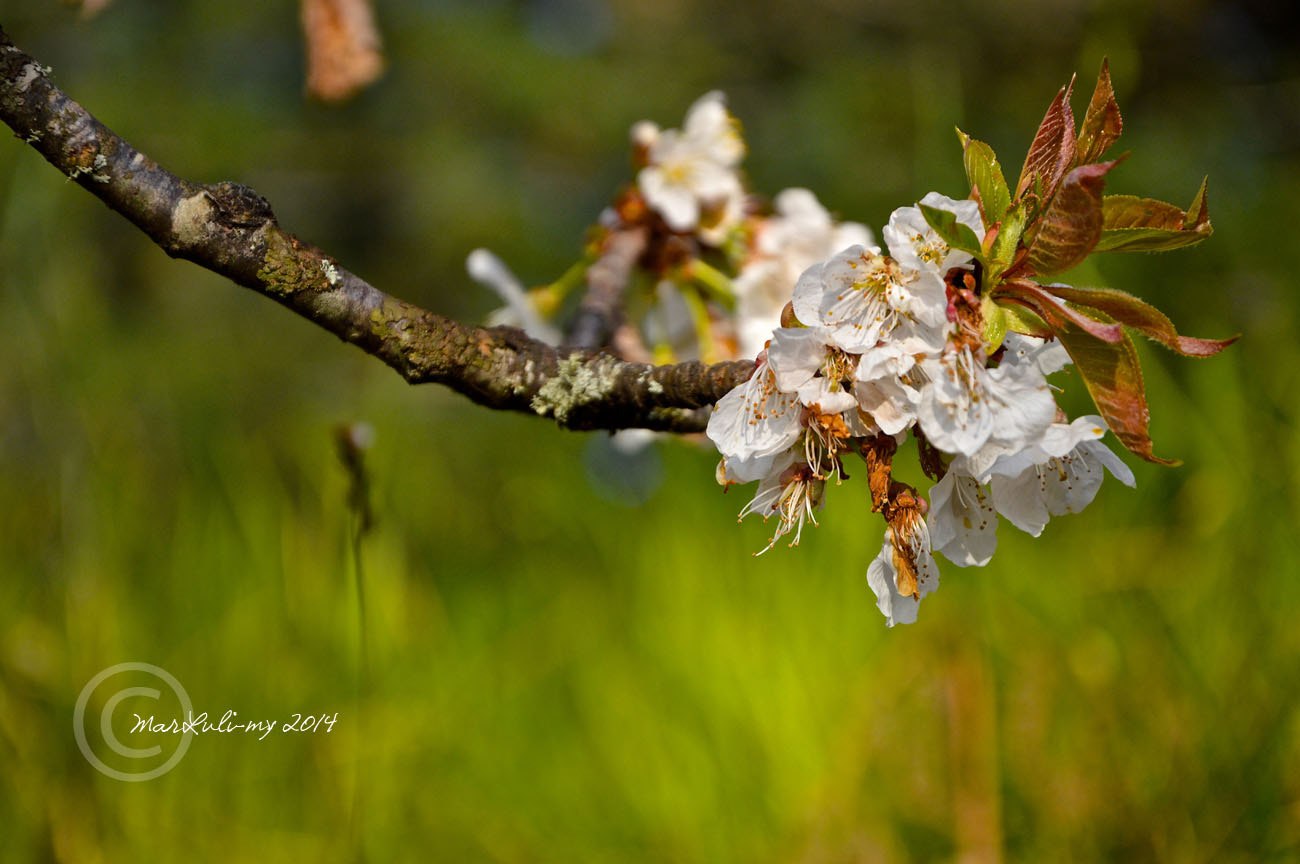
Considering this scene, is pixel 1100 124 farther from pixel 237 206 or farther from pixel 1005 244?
pixel 237 206

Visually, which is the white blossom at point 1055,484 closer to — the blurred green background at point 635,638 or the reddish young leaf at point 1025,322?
the reddish young leaf at point 1025,322

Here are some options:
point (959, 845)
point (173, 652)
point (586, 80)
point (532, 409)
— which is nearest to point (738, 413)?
point (532, 409)

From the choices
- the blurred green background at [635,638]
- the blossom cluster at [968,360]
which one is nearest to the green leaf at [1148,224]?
the blossom cluster at [968,360]

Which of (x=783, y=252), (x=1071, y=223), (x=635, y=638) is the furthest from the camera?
(x=635, y=638)

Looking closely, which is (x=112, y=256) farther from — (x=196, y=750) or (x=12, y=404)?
(x=196, y=750)

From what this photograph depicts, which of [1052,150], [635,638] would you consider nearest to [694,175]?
[1052,150]
